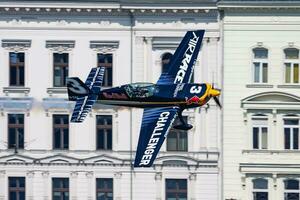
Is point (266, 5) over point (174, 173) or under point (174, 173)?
over

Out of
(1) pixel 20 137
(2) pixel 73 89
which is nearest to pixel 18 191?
(1) pixel 20 137

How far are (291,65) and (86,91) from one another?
47.0 ft

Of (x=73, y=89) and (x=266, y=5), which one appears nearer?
(x=73, y=89)

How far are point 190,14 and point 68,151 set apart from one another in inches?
363

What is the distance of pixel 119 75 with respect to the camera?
13662cm

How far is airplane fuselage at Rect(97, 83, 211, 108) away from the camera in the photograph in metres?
124

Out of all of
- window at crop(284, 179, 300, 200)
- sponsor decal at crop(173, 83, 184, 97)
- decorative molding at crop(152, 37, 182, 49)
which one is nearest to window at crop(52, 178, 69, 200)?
decorative molding at crop(152, 37, 182, 49)

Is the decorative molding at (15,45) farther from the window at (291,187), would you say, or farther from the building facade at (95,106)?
the window at (291,187)

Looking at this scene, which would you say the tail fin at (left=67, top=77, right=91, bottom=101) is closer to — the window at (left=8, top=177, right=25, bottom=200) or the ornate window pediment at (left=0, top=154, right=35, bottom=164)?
the ornate window pediment at (left=0, top=154, right=35, bottom=164)

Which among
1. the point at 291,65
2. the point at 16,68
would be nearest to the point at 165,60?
the point at 291,65

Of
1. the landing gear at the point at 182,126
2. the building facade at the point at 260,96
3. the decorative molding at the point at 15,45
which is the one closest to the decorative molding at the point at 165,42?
the building facade at the point at 260,96

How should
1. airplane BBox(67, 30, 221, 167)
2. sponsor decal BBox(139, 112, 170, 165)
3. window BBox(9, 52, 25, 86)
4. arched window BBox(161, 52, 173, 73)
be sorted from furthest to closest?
window BBox(9, 52, 25, 86) → arched window BBox(161, 52, 173, 73) → airplane BBox(67, 30, 221, 167) → sponsor decal BBox(139, 112, 170, 165)

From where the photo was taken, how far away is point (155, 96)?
125312mm

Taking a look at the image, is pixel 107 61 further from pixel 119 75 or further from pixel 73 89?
pixel 73 89
